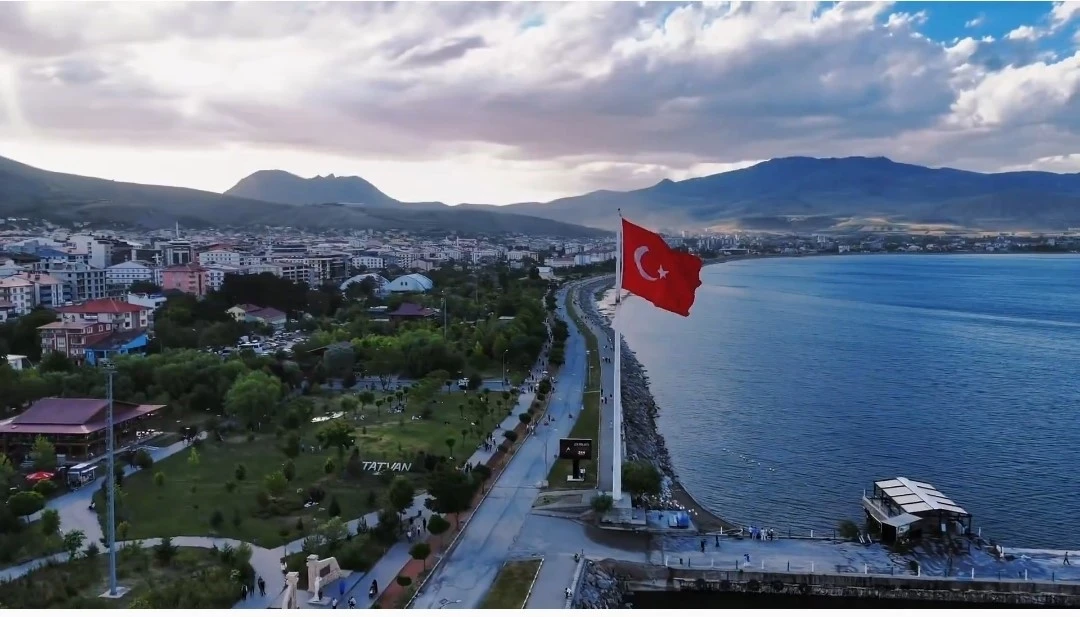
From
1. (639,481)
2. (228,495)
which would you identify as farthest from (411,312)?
(639,481)

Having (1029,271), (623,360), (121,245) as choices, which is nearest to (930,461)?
(623,360)

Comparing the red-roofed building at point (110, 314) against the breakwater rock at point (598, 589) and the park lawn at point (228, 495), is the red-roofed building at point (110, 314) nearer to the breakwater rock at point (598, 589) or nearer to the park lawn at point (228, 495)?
the park lawn at point (228, 495)

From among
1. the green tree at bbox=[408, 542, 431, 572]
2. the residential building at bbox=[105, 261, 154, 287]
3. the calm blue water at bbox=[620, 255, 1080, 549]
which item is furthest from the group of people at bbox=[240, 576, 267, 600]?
the residential building at bbox=[105, 261, 154, 287]

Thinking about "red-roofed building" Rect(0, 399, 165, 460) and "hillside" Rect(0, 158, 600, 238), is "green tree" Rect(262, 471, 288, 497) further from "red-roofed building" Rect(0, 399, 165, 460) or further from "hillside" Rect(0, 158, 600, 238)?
"hillside" Rect(0, 158, 600, 238)

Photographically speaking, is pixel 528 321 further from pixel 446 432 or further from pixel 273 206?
pixel 273 206

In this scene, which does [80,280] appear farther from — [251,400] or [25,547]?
[25,547]

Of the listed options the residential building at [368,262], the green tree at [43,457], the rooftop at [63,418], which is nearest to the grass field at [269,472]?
the green tree at [43,457]
